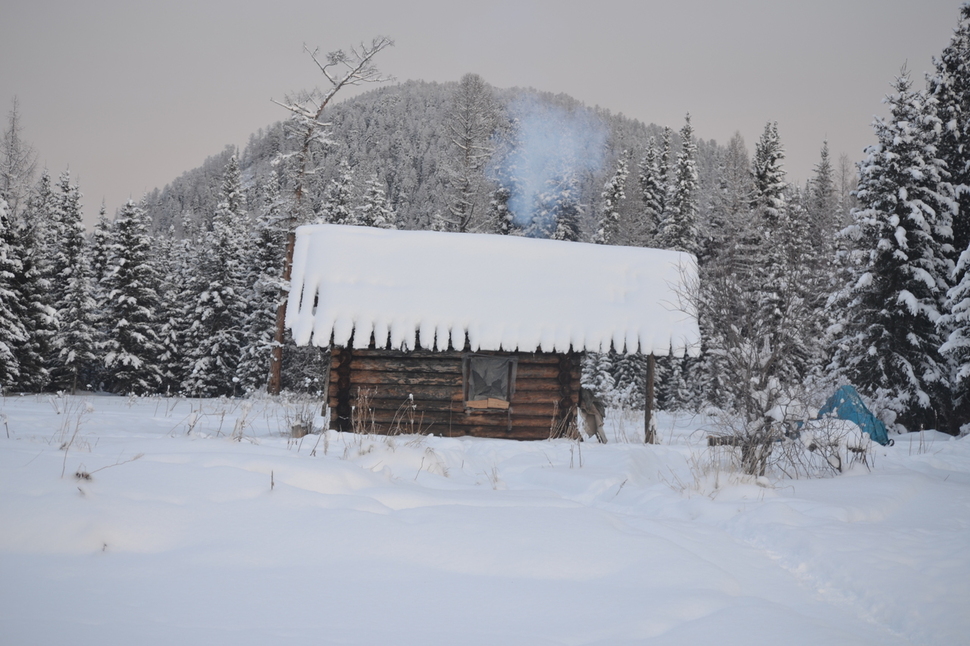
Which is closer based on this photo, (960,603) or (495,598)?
(495,598)

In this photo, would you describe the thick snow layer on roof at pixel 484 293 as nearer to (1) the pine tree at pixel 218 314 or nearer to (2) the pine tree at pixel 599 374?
(2) the pine tree at pixel 599 374

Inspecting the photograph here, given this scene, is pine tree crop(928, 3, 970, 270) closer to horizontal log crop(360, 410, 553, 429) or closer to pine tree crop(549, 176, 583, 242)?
horizontal log crop(360, 410, 553, 429)

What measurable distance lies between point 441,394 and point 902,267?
603 inches

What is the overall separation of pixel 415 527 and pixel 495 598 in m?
0.93

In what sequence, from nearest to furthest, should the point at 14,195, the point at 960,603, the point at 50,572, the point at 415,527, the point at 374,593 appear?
the point at 50,572 < the point at 374,593 < the point at 960,603 < the point at 415,527 < the point at 14,195

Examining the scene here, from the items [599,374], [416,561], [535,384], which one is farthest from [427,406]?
[599,374]

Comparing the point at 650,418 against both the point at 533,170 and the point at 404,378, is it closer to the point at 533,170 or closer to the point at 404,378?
the point at 404,378

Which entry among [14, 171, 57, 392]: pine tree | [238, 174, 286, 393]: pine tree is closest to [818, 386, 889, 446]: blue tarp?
[238, 174, 286, 393]: pine tree

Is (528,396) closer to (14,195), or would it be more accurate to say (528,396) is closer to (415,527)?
(415,527)

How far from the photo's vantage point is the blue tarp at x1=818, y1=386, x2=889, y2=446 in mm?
13164

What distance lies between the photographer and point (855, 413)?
13445 mm

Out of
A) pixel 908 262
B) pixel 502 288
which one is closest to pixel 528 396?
pixel 502 288

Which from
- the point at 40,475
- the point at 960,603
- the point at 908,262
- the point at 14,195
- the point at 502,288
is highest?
the point at 14,195

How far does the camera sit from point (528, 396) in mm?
12094
